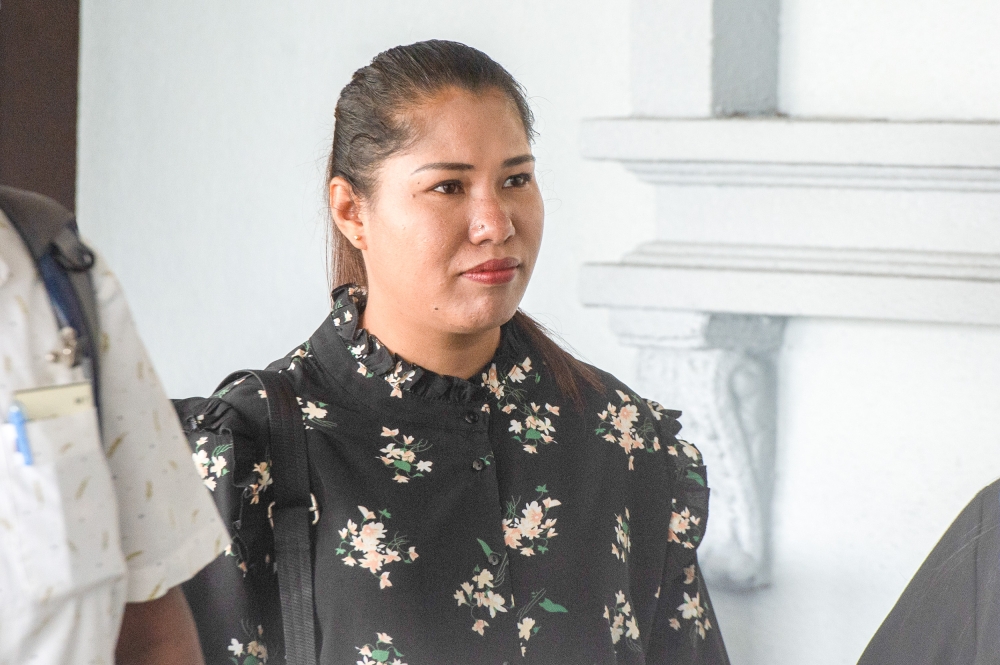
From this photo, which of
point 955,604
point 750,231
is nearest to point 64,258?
point 955,604

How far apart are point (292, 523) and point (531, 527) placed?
25 centimetres

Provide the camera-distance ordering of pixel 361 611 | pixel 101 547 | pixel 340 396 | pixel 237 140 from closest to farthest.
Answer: pixel 101 547
pixel 361 611
pixel 340 396
pixel 237 140

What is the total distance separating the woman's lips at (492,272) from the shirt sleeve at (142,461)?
41 centimetres

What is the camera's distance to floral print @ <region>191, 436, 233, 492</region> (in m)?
1.06

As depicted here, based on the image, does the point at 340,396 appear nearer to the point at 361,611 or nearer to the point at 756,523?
the point at 361,611

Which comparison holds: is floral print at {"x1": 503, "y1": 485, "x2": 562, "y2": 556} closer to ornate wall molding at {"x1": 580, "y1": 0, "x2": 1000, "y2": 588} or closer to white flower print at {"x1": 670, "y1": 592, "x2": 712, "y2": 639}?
white flower print at {"x1": 670, "y1": 592, "x2": 712, "y2": 639}

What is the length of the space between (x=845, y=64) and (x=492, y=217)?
2.84ft

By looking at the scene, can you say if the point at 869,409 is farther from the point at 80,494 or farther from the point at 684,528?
the point at 80,494

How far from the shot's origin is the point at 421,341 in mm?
1187

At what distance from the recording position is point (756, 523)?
173 centimetres

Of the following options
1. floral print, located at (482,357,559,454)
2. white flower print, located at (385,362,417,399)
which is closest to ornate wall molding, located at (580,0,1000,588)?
floral print, located at (482,357,559,454)

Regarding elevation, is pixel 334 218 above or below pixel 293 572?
above

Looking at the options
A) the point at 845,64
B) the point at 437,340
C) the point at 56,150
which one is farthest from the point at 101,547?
the point at 56,150

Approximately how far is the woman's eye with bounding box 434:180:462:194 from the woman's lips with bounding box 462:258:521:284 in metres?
0.08
